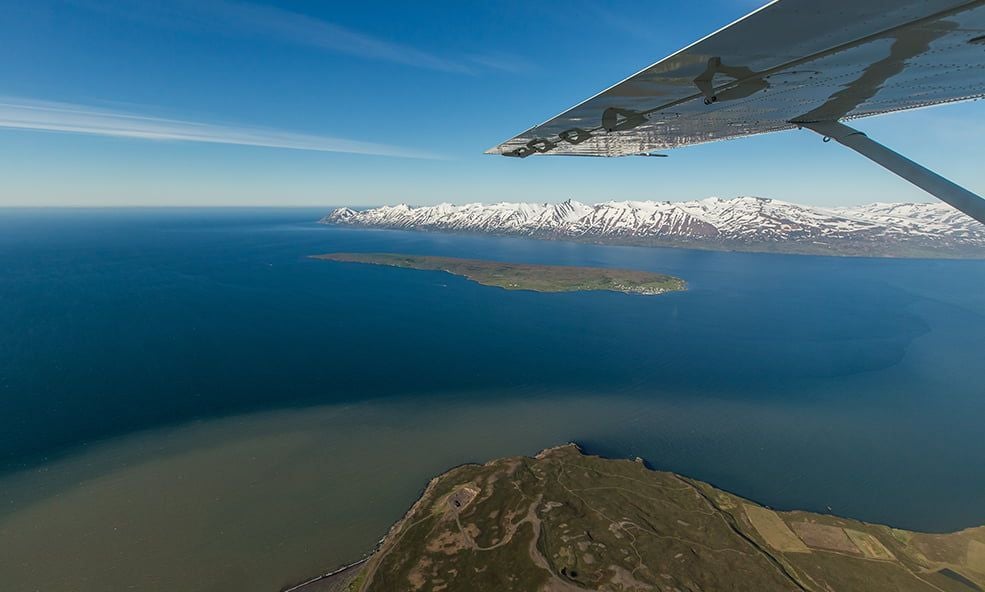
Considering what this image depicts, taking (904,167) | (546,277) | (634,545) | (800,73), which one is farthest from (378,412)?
A: (546,277)

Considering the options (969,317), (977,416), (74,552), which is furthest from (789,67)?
(969,317)

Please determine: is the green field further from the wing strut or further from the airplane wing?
Result: the airplane wing

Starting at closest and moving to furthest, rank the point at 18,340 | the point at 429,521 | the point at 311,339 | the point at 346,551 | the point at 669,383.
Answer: the point at 346,551, the point at 429,521, the point at 669,383, the point at 18,340, the point at 311,339

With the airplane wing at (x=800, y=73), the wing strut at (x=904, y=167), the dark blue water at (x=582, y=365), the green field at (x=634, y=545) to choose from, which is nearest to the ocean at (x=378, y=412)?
the dark blue water at (x=582, y=365)

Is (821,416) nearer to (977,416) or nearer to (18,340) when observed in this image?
(977,416)

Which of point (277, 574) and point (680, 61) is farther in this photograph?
point (277, 574)
